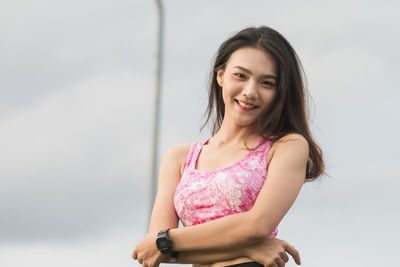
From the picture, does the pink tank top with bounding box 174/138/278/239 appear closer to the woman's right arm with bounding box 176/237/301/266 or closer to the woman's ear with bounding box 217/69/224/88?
the woman's right arm with bounding box 176/237/301/266

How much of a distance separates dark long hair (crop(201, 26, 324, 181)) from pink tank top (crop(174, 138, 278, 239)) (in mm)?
120

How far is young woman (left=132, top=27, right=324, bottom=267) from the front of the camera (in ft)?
Answer: 13.3

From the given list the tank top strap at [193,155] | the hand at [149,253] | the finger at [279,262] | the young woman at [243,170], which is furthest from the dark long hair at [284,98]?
the hand at [149,253]

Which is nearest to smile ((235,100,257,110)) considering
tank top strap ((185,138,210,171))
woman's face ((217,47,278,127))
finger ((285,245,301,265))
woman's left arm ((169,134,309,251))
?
woman's face ((217,47,278,127))

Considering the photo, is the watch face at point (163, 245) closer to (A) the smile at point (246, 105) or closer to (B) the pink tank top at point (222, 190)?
(B) the pink tank top at point (222, 190)

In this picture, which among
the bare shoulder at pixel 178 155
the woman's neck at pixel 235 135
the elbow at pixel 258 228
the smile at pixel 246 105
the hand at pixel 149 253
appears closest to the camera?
the elbow at pixel 258 228

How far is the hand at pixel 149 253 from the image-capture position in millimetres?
4184

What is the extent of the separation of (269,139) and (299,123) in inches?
7.4

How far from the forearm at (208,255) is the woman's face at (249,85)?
27.0 inches

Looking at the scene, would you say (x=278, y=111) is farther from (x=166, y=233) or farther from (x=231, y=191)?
(x=166, y=233)

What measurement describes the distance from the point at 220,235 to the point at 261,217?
0.21 meters

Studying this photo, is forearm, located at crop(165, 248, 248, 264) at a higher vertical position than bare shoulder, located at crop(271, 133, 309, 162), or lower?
lower

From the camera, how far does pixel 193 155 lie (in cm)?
453

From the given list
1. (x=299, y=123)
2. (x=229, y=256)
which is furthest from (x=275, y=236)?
(x=299, y=123)
